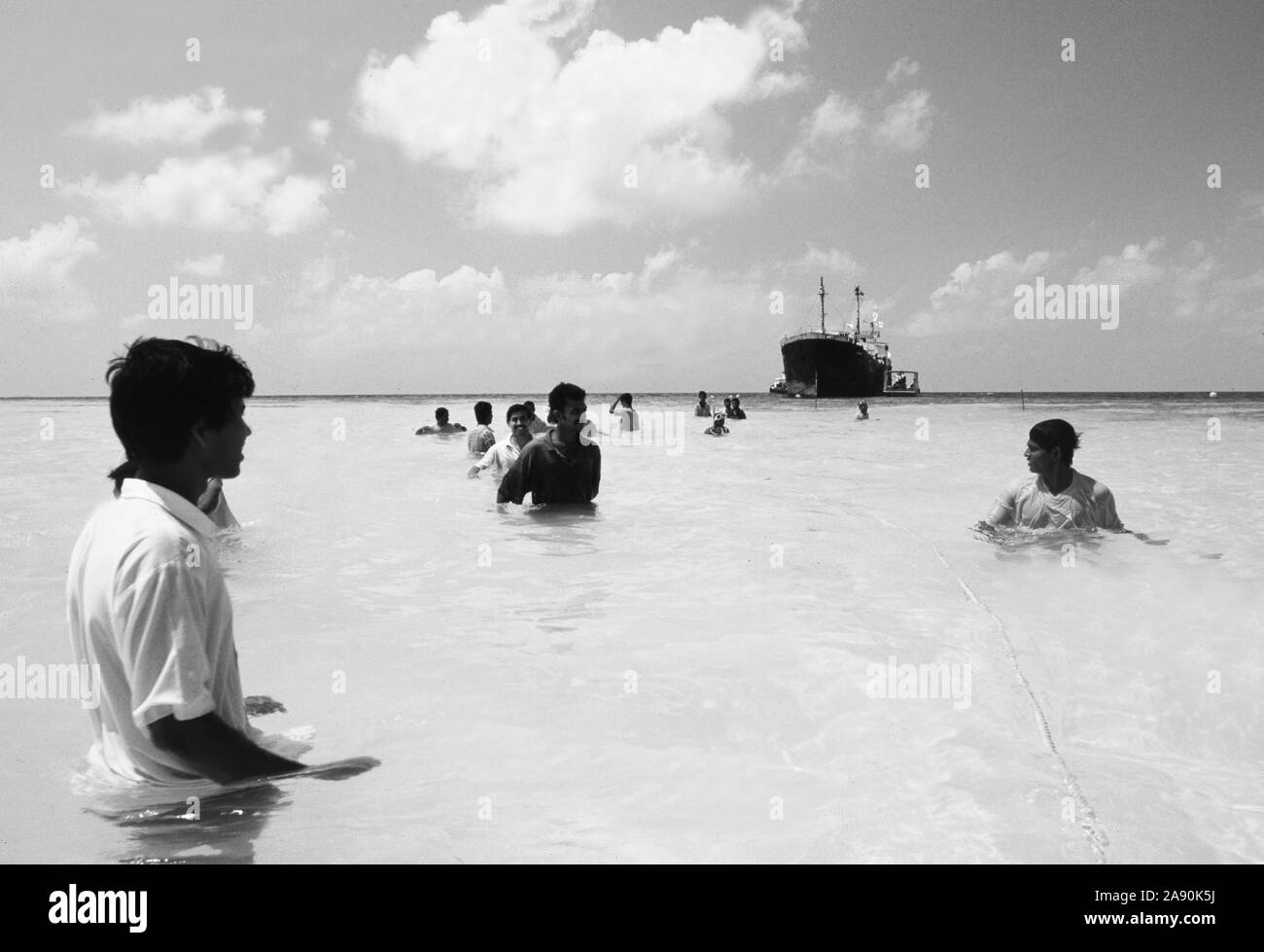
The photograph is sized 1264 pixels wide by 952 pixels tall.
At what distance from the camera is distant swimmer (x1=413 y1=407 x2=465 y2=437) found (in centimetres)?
2073

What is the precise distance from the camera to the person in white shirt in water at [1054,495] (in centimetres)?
708

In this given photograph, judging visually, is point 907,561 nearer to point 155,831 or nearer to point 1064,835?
point 1064,835

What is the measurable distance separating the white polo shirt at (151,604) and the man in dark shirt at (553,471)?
646cm

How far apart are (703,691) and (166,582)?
2639 mm

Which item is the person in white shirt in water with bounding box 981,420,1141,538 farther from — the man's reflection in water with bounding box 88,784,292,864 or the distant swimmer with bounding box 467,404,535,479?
the man's reflection in water with bounding box 88,784,292,864

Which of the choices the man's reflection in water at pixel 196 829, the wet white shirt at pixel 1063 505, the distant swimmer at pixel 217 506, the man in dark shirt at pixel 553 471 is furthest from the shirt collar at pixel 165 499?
the wet white shirt at pixel 1063 505

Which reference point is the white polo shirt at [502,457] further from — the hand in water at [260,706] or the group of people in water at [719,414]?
the group of people in water at [719,414]

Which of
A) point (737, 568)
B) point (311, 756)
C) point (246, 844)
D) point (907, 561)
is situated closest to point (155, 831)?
point (246, 844)

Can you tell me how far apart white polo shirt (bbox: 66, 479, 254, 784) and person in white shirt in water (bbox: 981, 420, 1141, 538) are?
6736mm

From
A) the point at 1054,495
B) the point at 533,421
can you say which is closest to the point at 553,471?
the point at 1054,495

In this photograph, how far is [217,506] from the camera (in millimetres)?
6812

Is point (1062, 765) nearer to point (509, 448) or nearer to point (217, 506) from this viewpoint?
point (217, 506)

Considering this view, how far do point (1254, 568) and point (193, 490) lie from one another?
7494 millimetres

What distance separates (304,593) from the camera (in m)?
5.74
